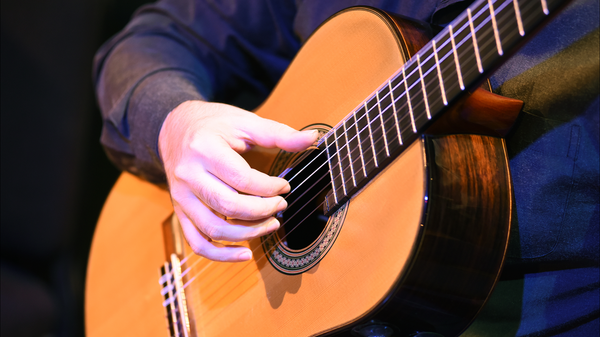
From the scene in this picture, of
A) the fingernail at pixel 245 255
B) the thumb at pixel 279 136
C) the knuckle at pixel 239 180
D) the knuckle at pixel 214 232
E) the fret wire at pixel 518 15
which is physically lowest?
the fingernail at pixel 245 255

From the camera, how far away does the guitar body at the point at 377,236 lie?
49 cm

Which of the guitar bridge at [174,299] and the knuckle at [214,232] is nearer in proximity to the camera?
the knuckle at [214,232]

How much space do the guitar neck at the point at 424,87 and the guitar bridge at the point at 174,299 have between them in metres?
0.41

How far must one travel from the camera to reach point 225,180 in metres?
0.63

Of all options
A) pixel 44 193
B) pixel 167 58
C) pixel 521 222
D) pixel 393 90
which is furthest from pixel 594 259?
pixel 44 193

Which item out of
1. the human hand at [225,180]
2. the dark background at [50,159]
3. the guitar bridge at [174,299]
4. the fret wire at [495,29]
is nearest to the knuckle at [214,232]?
the human hand at [225,180]

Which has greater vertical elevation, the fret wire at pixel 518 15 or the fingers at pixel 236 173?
the fret wire at pixel 518 15

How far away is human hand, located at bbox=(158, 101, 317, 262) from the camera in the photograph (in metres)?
0.61

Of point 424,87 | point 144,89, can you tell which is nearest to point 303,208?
point 424,87

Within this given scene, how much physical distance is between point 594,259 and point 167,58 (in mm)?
944

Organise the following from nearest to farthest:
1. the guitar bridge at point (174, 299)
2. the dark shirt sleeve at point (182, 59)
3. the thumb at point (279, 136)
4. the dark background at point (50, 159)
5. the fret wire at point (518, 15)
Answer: the fret wire at point (518, 15) < the thumb at point (279, 136) < the guitar bridge at point (174, 299) < the dark shirt sleeve at point (182, 59) < the dark background at point (50, 159)

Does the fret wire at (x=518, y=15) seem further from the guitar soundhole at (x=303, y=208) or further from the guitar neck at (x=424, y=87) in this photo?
the guitar soundhole at (x=303, y=208)

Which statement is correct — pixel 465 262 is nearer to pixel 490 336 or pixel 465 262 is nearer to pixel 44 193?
pixel 490 336

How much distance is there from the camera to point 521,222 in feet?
2.01
